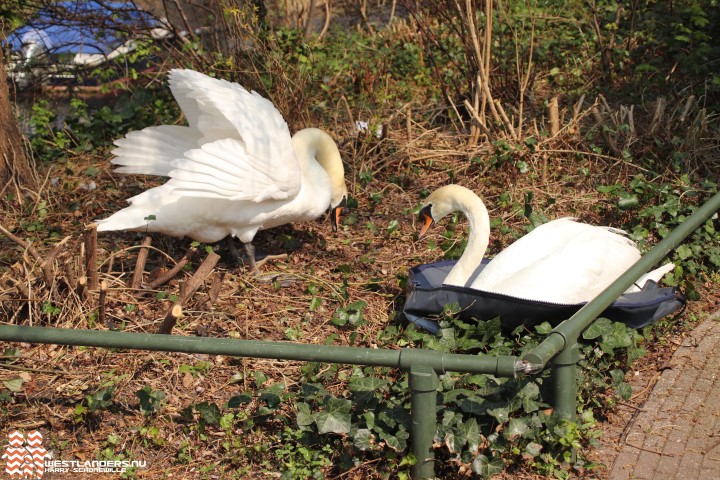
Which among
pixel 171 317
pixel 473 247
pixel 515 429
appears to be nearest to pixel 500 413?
pixel 515 429

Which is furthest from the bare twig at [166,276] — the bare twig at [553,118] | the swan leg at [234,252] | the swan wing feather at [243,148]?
the bare twig at [553,118]

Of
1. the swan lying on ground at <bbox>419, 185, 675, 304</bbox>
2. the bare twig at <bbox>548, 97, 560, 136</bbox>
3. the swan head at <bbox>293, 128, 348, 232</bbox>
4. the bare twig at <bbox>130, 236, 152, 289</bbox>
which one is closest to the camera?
the swan lying on ground at <bbox>419, 185, 675, 304</bbox>

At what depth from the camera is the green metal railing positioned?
10.1 feet

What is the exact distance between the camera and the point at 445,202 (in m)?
5.14

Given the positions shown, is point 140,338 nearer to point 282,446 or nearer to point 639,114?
point 282,446

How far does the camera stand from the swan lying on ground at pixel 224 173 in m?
5.20

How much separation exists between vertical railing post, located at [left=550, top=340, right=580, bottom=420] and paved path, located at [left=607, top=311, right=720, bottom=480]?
0.35 m

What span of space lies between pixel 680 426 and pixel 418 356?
148cm

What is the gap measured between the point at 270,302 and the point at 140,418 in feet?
4.56

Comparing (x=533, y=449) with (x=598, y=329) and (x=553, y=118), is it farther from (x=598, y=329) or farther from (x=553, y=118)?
(x=553, y=118)

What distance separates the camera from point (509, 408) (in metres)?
3.51

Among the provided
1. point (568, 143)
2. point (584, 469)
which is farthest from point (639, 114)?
point (584, 469)

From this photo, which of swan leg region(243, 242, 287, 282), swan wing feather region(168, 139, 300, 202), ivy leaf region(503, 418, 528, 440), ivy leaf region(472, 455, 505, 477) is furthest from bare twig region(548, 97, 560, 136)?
ivy leaf region(472, 455, 505, 477)

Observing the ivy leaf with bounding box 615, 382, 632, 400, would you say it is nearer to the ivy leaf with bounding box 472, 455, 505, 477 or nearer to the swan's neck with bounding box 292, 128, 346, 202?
the ivy leaf with bounding box 472, 455, 505, 477
